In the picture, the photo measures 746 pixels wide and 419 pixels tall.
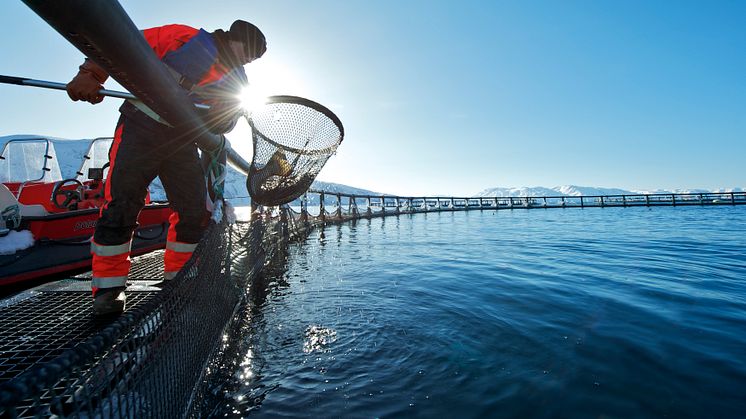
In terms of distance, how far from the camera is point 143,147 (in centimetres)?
254

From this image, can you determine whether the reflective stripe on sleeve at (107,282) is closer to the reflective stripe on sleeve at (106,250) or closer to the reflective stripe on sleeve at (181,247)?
the reflective stripe on sleeve at (106,250)

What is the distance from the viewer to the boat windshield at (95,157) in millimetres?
6547

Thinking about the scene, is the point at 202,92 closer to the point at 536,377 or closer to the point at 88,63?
the point at 88,63

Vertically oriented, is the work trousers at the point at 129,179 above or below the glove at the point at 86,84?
below

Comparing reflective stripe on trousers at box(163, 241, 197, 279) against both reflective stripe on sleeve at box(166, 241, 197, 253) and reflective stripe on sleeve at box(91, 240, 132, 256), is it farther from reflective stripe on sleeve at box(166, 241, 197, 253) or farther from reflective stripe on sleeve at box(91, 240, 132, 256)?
reflective stripe on sleeve at box(91, 240, 132, 256)

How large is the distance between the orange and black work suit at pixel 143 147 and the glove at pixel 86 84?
0.46m

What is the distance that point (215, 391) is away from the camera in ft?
7.06

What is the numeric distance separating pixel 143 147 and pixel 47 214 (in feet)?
14.0

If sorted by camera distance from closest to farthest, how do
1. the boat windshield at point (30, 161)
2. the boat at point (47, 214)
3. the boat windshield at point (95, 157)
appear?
the boat at point (47, 214) → the boat windshield at point (30, 161) → the boat windshield at point (95, 157)

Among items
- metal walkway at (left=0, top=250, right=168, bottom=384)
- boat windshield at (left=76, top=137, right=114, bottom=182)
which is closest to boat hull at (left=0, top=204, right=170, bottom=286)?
metal walkway at (left=0, top=250, right=168, bottom=384)

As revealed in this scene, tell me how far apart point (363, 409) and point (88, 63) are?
9.22 ft

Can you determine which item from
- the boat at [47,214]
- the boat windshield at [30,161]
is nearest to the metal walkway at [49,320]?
the boat at [47,214]

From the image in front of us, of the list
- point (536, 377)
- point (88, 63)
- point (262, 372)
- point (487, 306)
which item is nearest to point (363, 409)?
point (262, 372)

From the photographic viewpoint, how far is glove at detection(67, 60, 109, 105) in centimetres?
199
